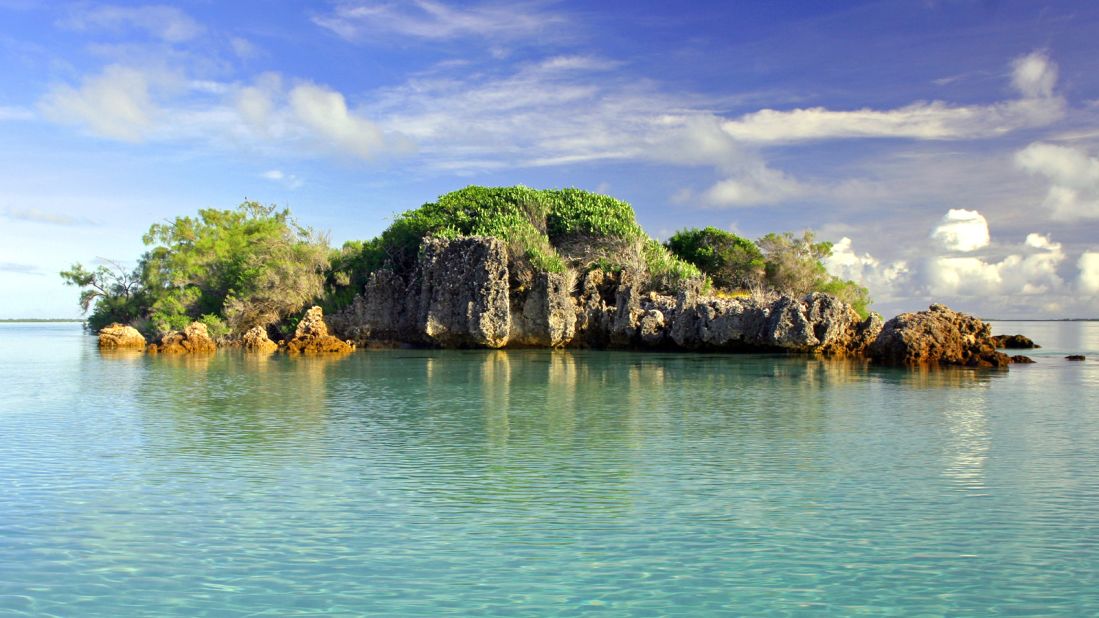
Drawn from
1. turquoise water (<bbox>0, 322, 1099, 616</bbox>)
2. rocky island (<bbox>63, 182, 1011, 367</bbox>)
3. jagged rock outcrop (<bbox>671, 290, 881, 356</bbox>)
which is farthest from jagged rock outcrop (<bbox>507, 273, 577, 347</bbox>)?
turquoise water (<bbox>0, 322, 1099, 616</bbox>)

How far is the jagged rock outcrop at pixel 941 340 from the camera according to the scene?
87.7 ft

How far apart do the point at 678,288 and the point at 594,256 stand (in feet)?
16.0

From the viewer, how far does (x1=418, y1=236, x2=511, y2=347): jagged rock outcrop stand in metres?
36.2

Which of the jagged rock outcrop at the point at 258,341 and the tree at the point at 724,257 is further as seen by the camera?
the tree at the point at 724,257

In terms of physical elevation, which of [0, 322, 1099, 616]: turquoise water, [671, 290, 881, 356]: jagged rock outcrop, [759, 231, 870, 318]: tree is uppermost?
[759, 231, 870, 318]: tree

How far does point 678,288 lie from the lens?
36562 mm

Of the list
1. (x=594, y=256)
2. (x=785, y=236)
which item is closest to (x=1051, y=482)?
(x=594, y=256)

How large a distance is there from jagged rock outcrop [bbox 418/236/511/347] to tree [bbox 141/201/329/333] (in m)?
7.15

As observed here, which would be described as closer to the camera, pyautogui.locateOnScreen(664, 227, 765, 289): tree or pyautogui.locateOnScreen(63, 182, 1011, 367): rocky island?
pyautogui.locateOnScreen(63, 182, 1011, 367): rocky island

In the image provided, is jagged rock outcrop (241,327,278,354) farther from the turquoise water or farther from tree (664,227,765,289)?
tree (664,227,765,289)

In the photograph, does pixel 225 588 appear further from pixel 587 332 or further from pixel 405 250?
pixel 405 250

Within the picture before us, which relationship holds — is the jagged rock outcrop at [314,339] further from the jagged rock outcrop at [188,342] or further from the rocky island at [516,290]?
the jagged rock outcrop at [188,342]

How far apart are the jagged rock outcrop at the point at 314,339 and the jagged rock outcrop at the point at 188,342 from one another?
3631mm

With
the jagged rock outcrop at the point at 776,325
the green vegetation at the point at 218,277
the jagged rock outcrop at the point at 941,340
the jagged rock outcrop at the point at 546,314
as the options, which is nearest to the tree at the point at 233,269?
the green vegetation at the point at 218,277
